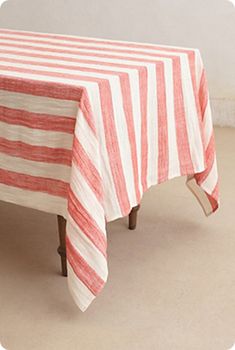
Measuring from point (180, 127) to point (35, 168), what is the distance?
0.54m

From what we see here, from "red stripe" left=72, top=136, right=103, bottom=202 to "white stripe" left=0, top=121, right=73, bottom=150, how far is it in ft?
0.19

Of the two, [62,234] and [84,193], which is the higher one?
[84,193]

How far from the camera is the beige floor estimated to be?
1878 mm

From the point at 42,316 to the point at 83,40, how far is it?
106cm

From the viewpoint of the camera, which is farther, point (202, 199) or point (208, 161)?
point (202, 199)

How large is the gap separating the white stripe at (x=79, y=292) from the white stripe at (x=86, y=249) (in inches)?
2.4

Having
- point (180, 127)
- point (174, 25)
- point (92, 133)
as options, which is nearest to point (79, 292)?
point (92, 133)

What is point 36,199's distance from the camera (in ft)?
6.56

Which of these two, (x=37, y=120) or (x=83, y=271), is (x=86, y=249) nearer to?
(x=83, y=271)

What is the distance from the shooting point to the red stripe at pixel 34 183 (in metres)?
1.94

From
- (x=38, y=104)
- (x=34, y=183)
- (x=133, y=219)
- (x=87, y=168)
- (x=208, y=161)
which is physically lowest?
(x=133, y=219)

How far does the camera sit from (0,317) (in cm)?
197

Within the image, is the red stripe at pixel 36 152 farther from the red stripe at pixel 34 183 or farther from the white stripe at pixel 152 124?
the white stripe at pixel 152 124

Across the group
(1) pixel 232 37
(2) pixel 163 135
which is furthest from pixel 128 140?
(1) pixel 232 37
